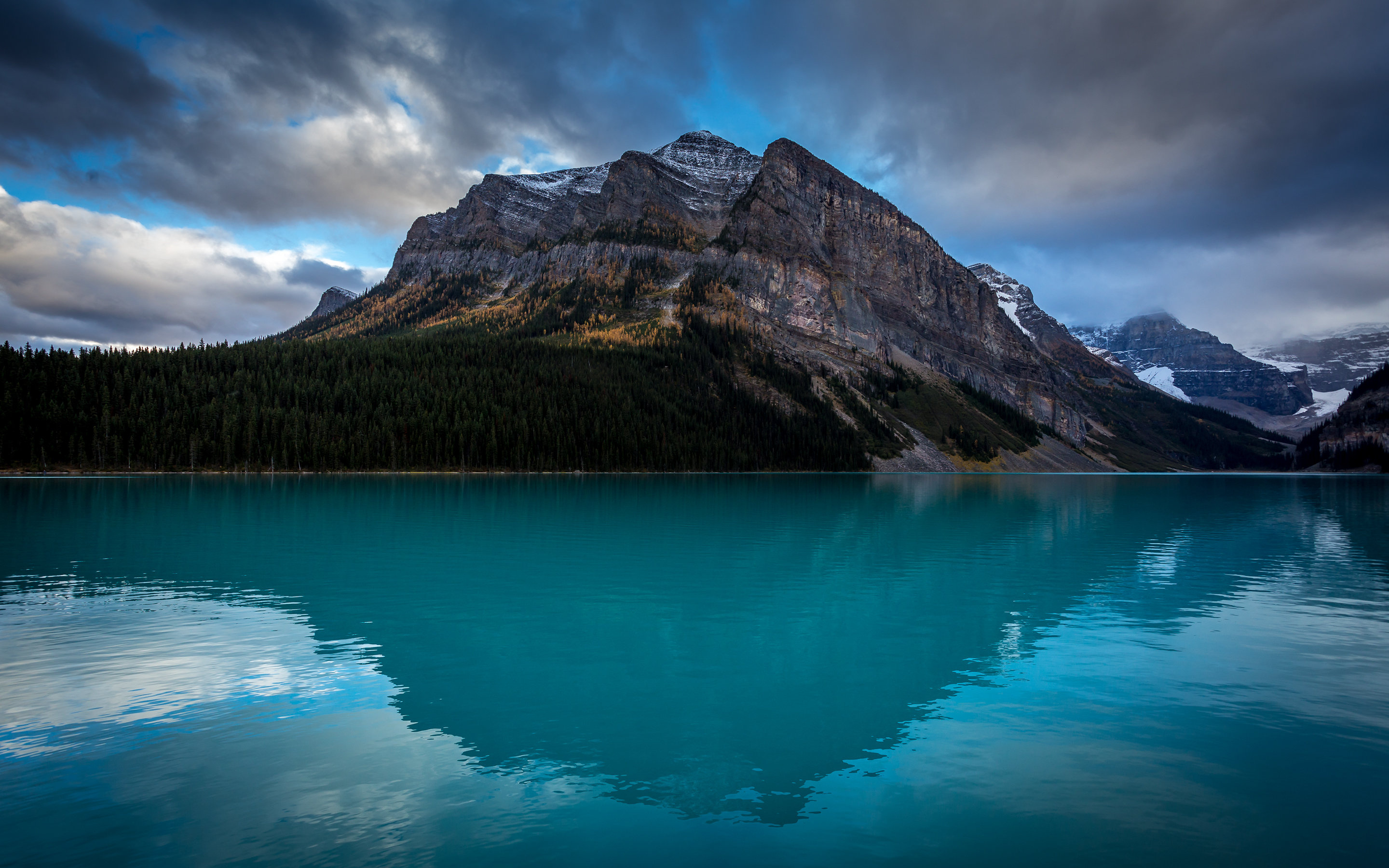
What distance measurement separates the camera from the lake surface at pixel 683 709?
998 cm

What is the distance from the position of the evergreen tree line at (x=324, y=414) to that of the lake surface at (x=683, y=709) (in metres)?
115

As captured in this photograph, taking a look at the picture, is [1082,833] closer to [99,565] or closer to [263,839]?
[263,839]

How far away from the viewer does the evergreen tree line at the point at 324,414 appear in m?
132

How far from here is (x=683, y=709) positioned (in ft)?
49.4

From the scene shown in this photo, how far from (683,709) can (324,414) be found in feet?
519

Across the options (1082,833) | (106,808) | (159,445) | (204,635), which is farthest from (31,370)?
(1082,833)

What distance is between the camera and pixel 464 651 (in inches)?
764

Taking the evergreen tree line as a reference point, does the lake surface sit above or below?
below

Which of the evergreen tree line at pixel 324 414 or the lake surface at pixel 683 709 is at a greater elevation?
the evergreen tree line at pixel 324 414

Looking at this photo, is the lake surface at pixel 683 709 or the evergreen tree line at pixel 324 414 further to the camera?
the evergreen tree line at pixel 324 414

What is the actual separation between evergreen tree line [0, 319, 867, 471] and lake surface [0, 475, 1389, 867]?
11480 centimetres

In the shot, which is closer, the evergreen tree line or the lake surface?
the lake surface

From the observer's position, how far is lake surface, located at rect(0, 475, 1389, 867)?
998 centimetres

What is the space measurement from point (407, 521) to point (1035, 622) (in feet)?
147
